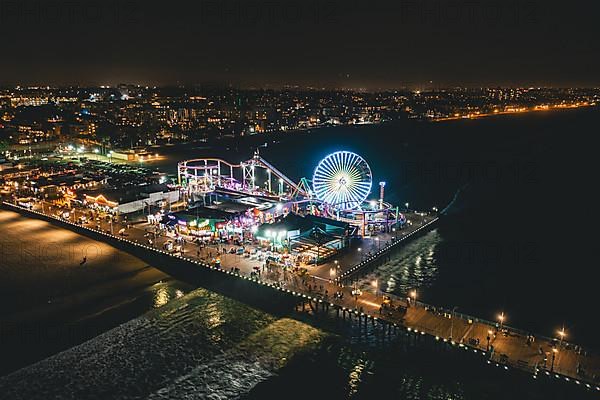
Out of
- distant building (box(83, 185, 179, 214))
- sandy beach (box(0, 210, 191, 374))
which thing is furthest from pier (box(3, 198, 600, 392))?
distant building (box(83, 185, 179, 214))

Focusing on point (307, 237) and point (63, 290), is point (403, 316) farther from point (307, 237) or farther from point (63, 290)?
point (63, 290)

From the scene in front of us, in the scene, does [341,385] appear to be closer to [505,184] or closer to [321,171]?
[321,171]

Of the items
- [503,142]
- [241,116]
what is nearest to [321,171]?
[503,142]

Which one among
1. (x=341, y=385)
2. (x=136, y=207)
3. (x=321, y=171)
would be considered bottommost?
(x=341, y=385)

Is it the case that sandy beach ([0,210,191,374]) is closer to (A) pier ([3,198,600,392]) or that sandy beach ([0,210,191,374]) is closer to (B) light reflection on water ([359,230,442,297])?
(A) pier ([3,198,600,392])

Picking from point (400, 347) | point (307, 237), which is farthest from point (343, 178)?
point (400, 347)

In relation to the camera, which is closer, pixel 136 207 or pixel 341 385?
pixel 341 385
